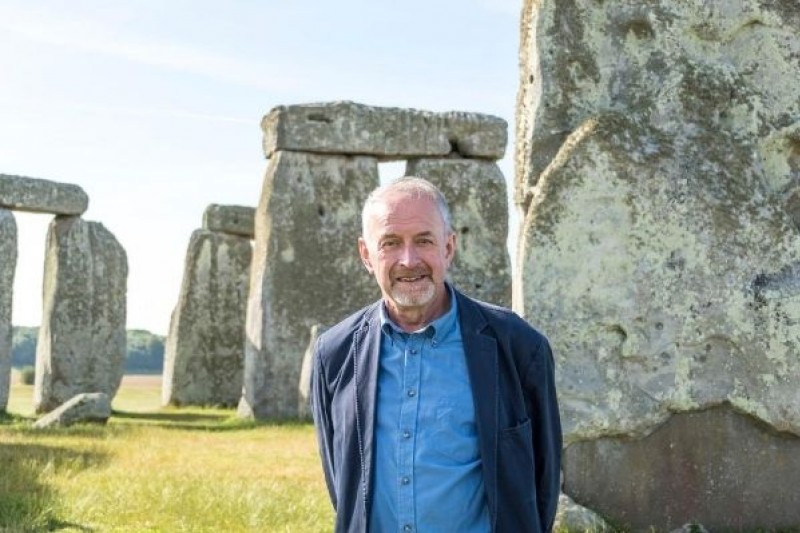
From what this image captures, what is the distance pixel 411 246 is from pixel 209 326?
16061 mm

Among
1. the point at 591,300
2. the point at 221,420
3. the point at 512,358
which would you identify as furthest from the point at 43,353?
the point at 512,358

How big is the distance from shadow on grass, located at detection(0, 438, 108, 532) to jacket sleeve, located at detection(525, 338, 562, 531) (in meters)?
3.27

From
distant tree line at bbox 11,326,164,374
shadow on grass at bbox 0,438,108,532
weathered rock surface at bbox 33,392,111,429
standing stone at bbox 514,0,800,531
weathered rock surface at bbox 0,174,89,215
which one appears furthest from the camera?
distant tree line at bbox 11,326,164,374

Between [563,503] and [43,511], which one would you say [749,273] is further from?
[43,511]

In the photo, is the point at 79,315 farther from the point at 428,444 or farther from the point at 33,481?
the point at 428,444

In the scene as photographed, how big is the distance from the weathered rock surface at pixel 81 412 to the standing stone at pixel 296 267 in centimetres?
232

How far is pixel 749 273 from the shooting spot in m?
5.77

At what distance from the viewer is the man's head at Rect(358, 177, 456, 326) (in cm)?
310

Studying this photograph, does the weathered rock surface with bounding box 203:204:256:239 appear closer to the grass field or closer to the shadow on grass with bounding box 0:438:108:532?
the grass field

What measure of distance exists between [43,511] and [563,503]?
2.49m

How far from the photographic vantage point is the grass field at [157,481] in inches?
240

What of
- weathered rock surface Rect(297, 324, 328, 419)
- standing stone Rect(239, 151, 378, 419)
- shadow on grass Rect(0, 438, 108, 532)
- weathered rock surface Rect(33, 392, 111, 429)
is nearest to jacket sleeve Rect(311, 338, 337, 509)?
shadow on grass Rect(0, 438, 108, 532)

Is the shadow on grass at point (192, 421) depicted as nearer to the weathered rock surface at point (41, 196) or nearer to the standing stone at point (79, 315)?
the standing stone at point (79, 315)

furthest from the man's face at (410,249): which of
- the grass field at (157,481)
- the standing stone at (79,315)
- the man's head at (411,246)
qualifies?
the standing stone at (79,315)
